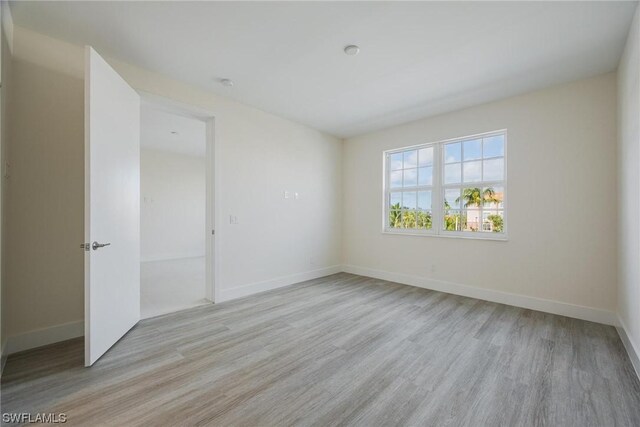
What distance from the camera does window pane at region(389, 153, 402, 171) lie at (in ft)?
15.1

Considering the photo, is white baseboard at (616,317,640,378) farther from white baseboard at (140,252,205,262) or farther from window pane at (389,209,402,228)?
white baseboard at (140,252,205,262)

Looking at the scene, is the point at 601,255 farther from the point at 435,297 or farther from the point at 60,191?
the point at 60,191

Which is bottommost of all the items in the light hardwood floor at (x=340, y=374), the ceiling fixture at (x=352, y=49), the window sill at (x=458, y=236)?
the light hardwood floor at (x=340, y=374)

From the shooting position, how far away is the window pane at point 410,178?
4383 millimetres

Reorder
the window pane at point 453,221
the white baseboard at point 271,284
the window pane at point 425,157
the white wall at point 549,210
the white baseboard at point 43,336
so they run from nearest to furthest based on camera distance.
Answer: the white baseboard at point 43,336 → the white wall at point 549,210 → the white baseboard at point 271,284 → the window pane at point 453,221 → the window pane at point 425,157

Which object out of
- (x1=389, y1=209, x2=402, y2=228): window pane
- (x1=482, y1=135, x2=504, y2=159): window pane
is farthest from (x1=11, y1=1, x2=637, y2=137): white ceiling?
(x1=389, y1=209, x2=402, y2=228): window pane

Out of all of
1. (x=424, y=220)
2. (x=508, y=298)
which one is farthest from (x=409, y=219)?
(x=508, y=298)

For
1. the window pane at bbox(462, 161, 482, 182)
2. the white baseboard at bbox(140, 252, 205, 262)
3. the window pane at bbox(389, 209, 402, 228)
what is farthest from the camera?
the white baseboard at bbox(140, 252, 205, 262)

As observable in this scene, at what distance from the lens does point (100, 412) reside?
1.50 meters

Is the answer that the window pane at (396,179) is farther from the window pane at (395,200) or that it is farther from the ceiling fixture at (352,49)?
the ceiling fixture at (352,49)

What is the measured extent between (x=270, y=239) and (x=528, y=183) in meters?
3.54

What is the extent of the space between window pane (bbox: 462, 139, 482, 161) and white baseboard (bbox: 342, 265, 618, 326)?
1854 mm

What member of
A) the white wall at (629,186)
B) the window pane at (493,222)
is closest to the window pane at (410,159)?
the window pane at (493,222)

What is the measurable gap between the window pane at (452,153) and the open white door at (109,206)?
405 cm
